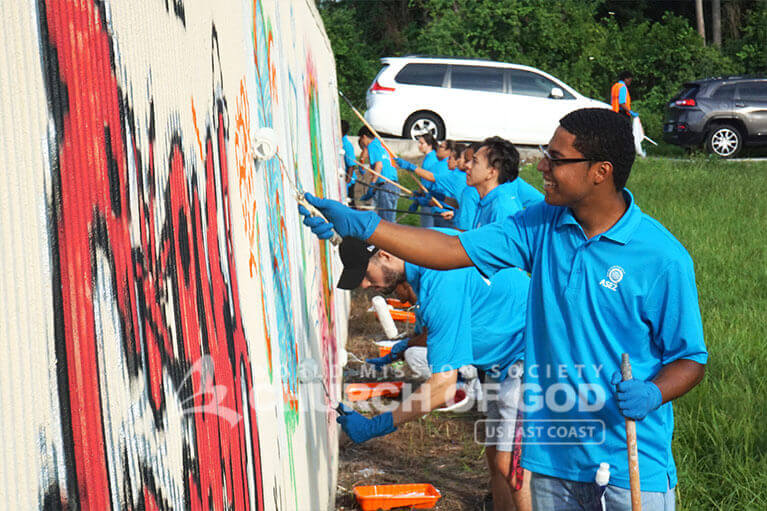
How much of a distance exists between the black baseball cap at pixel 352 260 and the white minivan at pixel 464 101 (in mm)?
14963

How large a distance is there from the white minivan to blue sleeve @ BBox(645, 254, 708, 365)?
51.1 ft

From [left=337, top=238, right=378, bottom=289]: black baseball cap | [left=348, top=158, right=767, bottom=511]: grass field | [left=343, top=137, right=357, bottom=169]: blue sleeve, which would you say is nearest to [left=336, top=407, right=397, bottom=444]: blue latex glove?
[left=337, top=238, right=378, bottom=289]: black baseball cap

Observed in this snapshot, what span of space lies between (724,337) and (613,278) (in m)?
4.37

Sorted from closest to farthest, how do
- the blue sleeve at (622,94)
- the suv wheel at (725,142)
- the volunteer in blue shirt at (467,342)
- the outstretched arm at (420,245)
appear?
the outstretched arm at (420,245)
the volunteer in blue shirt at (467,342)
the blue sleeve at (622,94)
the suv wheel at (725,142)

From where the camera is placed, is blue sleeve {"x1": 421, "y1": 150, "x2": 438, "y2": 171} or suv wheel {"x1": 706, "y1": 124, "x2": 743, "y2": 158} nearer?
blue sleeve {"x1": 421, "y1": 150, "x2": 438, "y2": 171}

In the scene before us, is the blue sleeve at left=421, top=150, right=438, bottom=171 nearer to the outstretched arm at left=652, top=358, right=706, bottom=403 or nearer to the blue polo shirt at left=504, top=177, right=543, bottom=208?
the blue polo shirt at left=504, top=177, right=543, bottom=208

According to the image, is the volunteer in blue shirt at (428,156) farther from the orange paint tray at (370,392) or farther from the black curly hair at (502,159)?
the black curly hair at (502,159)

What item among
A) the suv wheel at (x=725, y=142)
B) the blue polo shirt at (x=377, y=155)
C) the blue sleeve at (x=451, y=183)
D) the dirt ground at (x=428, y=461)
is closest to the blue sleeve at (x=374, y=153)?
the blue polo shirt at (x=377, y=155)

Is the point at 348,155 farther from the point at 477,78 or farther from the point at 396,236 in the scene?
the point at 396,236

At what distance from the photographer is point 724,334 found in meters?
6.75

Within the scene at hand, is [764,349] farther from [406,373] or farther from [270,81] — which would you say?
[270,81]

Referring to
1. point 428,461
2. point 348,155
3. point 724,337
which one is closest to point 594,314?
point 428,461

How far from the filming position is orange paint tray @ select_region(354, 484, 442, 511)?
4820 millimetres

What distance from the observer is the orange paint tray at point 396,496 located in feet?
15.8
